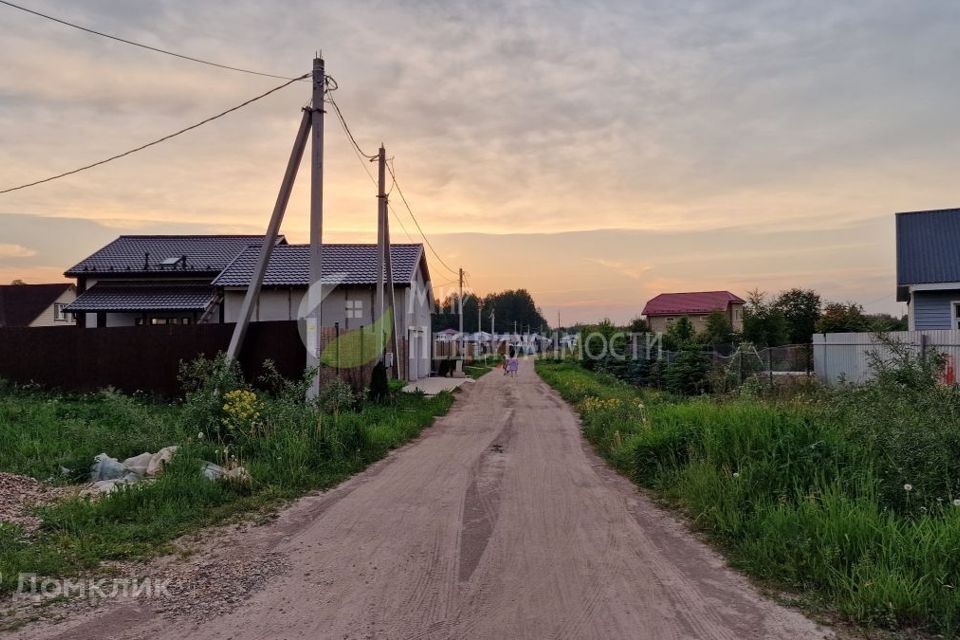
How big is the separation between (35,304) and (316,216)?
157ft

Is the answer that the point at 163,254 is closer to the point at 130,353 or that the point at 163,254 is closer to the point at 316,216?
the point at 130,353

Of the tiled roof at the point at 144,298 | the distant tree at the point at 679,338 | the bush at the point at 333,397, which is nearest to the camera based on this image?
the bush at the point at 333,397

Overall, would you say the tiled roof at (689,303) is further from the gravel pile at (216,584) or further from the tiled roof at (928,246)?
the gravel pile at (216,584)

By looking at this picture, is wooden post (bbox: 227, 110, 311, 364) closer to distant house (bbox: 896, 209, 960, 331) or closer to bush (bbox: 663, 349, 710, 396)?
bush (bbox: 663, 349, 710, 396)

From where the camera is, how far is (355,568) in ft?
15.5

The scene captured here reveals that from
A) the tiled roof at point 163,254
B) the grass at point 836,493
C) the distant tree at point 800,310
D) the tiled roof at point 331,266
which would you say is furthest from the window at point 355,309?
the distant tree at point 800,310

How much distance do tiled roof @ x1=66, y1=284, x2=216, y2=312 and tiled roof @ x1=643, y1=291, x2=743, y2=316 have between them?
4884 centimetres

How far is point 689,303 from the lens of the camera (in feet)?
212

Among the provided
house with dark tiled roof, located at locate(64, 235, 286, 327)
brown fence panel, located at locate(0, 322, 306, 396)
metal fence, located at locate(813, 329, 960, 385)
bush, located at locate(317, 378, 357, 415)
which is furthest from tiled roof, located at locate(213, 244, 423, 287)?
metal fence, located at locate(813, 329, 960, 385)

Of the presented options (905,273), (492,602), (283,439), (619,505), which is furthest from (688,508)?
(905,273)

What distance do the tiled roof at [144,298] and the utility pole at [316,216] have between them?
57.0ft

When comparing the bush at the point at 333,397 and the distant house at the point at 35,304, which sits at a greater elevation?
the distant house at the point at 35,304

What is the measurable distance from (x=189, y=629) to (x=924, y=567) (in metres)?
4.72

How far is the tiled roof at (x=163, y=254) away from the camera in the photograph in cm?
2866
